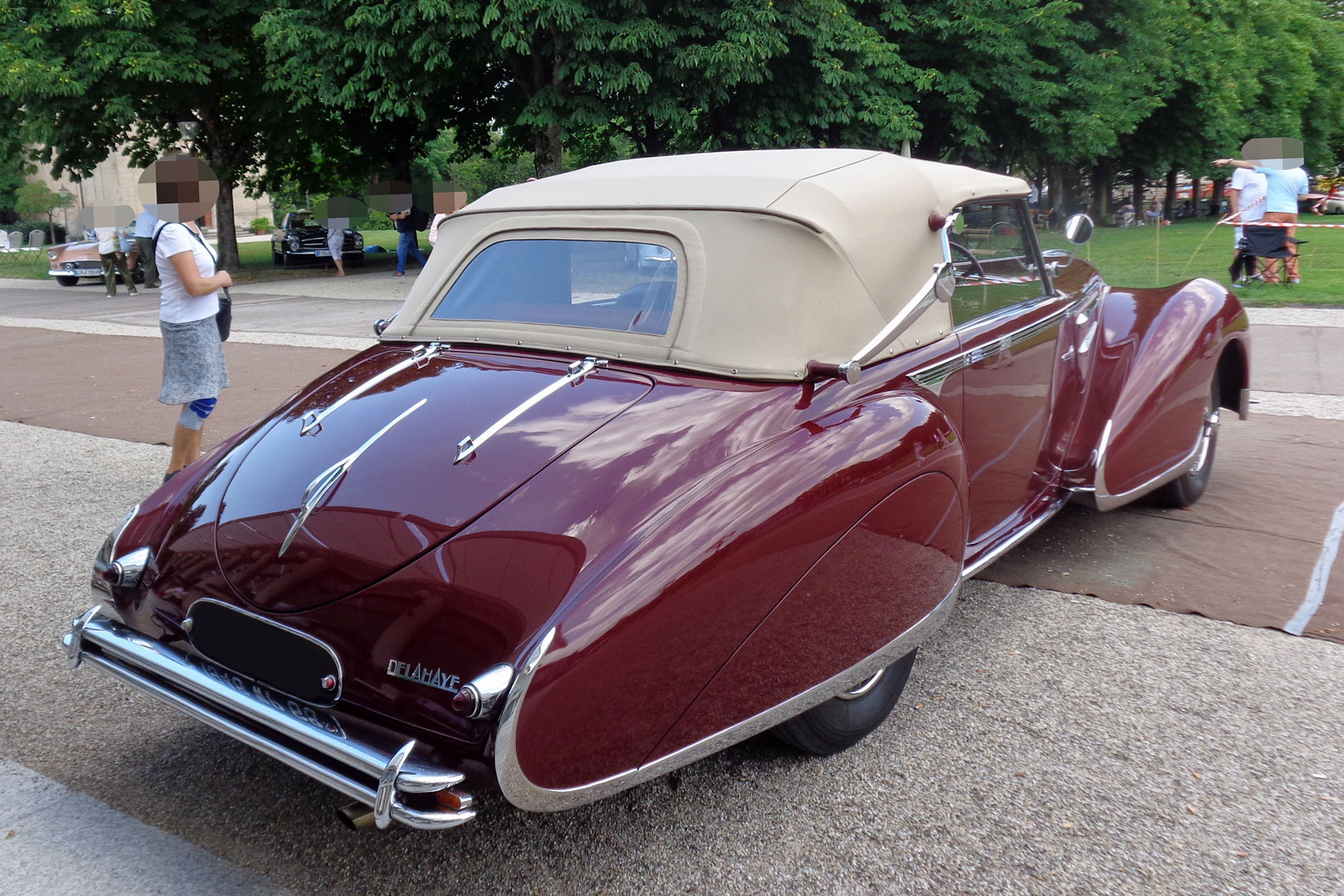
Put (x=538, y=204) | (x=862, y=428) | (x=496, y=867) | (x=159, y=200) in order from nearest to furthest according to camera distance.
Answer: (x=496, y=867) → (x=862, y=428) → (x=538, y=204) → (x=159, y=200)

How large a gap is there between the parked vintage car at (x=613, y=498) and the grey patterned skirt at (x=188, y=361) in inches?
81.2

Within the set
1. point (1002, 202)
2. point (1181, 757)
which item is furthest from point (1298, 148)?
point (1181, 757)

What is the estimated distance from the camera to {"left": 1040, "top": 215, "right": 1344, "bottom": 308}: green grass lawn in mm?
12203

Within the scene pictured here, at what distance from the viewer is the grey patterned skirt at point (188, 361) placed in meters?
5.40

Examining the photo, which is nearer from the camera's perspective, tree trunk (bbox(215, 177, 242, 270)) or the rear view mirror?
the rear view mirror

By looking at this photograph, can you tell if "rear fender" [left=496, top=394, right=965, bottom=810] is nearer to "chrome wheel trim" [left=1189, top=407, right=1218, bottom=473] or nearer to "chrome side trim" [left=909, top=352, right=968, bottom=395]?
"chrome side trim" [left=909, top=352, right=968, bottom=395]

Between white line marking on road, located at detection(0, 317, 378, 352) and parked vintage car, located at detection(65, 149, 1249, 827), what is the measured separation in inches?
280

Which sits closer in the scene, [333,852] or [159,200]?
[333,852]

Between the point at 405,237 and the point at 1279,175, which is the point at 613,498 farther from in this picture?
the point at 405,237

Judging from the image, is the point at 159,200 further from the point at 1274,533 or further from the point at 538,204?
the point at 1274,533

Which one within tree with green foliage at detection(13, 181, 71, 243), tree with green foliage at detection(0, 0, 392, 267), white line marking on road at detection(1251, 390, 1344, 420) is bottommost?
white line marking on road at detection(1251, 390, 1344, 420)

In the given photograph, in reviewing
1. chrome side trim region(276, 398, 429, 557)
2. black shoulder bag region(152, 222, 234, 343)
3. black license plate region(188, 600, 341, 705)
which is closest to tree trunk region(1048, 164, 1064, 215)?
black shoulder bag region(152, 222, 234, 343)

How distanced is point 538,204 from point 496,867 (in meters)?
2.13

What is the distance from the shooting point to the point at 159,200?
17.1ft
